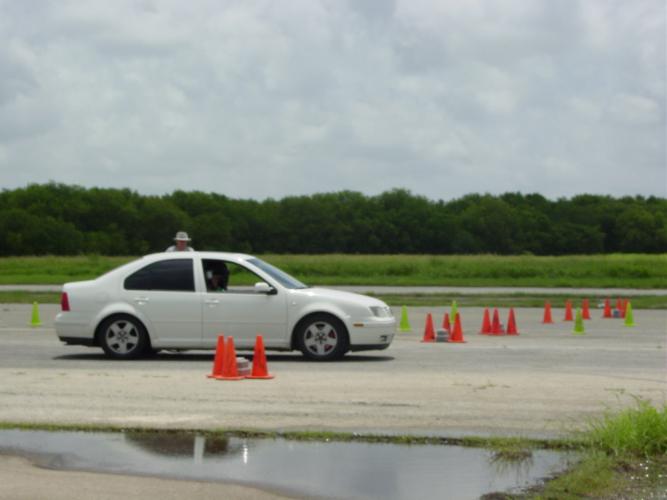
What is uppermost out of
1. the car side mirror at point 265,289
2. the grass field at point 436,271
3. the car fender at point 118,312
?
the grass field at point 436,271

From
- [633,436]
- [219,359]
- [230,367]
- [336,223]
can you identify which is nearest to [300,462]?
[633,436]

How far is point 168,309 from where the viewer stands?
55.4ft

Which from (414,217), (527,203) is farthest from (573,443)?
(527,203)

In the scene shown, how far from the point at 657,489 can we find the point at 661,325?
721 inches

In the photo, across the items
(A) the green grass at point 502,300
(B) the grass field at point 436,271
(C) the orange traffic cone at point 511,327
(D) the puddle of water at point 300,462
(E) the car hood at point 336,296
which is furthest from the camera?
(B) the grass field at point 436,271

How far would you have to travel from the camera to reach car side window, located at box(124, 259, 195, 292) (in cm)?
1703

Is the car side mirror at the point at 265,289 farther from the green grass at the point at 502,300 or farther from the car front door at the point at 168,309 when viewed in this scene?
the green grass at the point at 502,300

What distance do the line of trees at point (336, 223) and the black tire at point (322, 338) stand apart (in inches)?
4169

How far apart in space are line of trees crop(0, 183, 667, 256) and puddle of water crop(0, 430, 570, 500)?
112609mm

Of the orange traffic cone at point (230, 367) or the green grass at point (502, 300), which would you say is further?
the green grass at point (502, 300)

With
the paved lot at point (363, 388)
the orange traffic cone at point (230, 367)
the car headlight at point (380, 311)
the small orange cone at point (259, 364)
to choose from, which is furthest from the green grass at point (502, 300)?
the orange traffic cone at point (230, 367)

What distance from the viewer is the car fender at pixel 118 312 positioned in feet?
55.3

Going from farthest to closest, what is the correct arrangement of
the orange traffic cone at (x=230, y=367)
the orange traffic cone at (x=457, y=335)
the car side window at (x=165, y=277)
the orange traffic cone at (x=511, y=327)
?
the orange traffic cone at (x=511, y=327) < the orange traffic cone at (x=457, y=335) < the car side window at (x=165, y=277) < the orange traffic cone at (x=230, y=367)

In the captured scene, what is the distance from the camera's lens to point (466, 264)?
67.8 m
